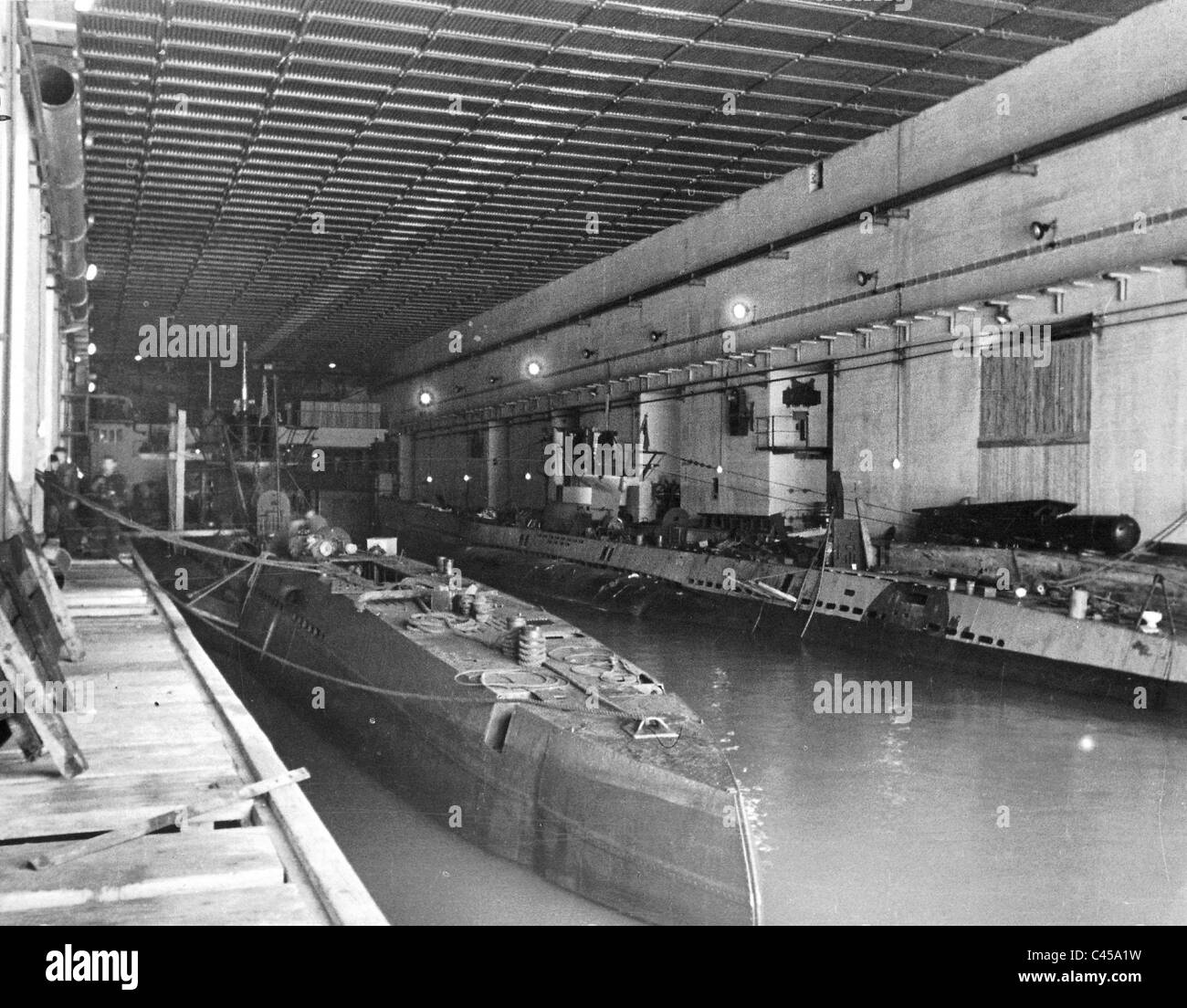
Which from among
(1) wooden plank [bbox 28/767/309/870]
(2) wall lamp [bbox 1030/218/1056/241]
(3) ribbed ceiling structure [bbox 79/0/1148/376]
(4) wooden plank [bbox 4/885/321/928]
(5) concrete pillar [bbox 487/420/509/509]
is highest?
(3) ribbed ceiling structure [bbox 79/0/1148/376]

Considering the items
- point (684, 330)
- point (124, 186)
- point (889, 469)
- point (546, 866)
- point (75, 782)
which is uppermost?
point (124, 186)

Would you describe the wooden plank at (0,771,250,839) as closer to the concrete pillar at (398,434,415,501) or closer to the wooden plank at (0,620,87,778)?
the wooden plank at (0,620,87,778)

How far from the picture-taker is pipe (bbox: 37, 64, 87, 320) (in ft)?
38.3

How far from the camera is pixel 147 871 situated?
4539 mm

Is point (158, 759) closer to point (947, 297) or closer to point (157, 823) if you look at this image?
point (157, 823)

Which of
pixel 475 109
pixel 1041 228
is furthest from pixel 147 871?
pixel 475 109

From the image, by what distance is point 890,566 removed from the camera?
58.5 ft

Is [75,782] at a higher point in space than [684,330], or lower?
lower

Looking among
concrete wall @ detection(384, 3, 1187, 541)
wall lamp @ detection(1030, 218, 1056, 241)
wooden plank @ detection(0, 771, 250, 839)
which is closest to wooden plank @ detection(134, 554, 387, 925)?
wooden plank @ detection(0, 771, 250, 839)

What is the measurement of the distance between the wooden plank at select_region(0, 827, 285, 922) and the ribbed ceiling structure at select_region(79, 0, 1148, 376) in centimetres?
1227

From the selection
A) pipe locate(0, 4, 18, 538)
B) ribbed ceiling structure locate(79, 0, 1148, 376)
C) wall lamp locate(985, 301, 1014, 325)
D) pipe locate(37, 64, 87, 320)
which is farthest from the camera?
wall lamp locate(985, 301, 1014, 325)
